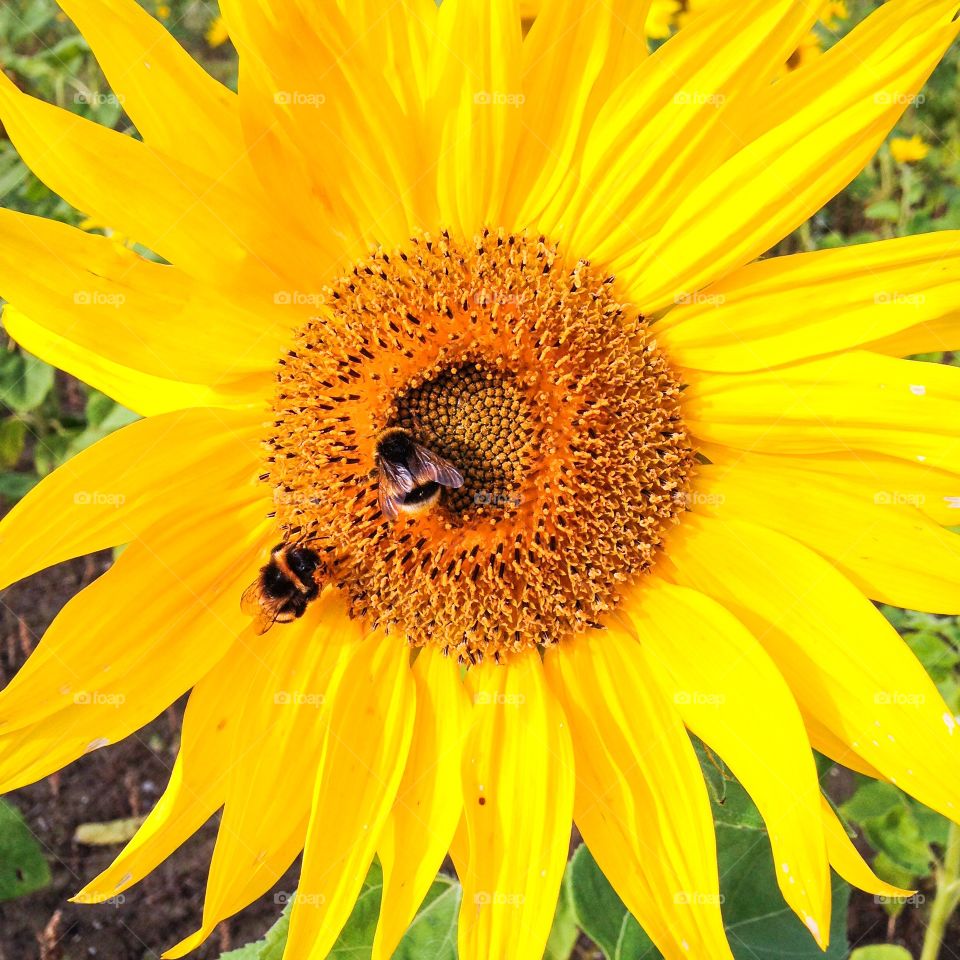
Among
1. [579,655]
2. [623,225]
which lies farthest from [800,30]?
[579,655]

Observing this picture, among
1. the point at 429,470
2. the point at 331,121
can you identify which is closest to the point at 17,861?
the point at 429,470

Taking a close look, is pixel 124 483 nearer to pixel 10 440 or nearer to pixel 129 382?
pixel 129 382

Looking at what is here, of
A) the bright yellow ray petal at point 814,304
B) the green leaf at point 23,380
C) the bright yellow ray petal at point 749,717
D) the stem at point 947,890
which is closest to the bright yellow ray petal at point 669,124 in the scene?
the bright yellow ray petal at point 814,304

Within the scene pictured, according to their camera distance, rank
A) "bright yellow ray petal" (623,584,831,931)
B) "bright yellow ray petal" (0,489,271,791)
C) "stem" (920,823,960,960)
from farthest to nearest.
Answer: "stem" (920,823,960,960) → "bright yellow ray petal" (0,489,271,791) → "bright yellow ray petal" (623,584,831,931)

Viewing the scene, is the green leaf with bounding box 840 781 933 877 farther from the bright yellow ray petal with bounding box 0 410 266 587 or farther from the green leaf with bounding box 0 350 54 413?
the green leaf with bounding box 0 350 54 413

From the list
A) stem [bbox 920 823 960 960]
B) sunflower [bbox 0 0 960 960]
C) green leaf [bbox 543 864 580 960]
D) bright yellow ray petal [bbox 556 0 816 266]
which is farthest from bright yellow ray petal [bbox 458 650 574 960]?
stem [bbox 920 823 960 960]

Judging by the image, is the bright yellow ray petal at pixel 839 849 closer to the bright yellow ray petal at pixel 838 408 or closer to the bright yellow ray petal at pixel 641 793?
the bright yellow ray petal at pixel 641 793
